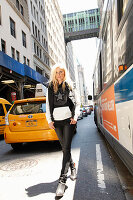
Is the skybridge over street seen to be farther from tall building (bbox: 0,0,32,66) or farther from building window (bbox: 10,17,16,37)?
building window (bbox: 10,17,16,37)

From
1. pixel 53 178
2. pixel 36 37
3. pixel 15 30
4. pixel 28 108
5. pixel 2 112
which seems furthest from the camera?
pixel 36 37

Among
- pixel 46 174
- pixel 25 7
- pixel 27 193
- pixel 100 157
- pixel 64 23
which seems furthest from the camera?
pixel 64 23

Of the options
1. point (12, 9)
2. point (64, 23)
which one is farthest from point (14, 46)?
point (64, 23)

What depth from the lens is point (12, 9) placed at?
22.1 m

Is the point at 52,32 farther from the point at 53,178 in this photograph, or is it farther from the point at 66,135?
the point at 66,135

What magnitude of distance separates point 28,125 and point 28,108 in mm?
541

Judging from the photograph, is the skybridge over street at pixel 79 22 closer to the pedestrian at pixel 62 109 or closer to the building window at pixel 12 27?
the building window at pixel 12 27

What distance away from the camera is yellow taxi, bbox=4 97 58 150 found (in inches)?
226

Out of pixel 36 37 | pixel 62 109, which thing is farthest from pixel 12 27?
pixel 62 109

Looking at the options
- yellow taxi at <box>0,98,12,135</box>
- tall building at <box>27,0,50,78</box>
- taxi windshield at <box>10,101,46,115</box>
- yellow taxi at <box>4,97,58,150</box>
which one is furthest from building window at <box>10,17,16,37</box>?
yellow taxi at <box>4,97,58,150</box>

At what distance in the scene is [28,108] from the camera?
607 centimetres

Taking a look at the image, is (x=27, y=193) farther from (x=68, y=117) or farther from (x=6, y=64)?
(x=6, y=64)

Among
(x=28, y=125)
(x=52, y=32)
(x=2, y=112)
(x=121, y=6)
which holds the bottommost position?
(x=28, y=125)

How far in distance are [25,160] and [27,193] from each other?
2.13m
